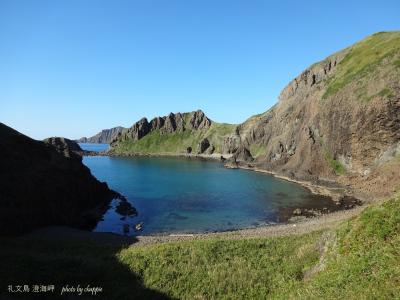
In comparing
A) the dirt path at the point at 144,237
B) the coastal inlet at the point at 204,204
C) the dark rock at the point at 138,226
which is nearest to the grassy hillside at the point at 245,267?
the dirt path at the point at 144,237

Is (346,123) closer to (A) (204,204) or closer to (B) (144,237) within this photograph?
(A) (204,204)

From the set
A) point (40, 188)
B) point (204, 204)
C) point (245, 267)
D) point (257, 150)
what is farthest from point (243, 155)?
point (245, 267)

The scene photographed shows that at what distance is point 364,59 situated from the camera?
363 ft

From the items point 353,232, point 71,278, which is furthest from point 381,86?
point 71,278

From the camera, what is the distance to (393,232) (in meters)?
18.1

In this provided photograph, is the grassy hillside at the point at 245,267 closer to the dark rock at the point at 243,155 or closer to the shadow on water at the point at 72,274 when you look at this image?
the shadow on water at the point at 72,274

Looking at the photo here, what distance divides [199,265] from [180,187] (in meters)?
70.9

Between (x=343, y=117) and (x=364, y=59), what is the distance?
88.0 ft

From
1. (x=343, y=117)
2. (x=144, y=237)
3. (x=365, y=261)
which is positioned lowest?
(x=144, y=237)

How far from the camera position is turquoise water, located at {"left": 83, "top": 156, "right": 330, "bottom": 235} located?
5934 centimetres

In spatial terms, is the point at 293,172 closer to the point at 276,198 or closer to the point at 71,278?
the point at 276,198

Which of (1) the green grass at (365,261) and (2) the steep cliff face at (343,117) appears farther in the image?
(2) the steep cliff face at (343,117)

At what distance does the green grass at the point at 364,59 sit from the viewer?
327 ft

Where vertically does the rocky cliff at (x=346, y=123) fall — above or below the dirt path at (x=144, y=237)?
above
